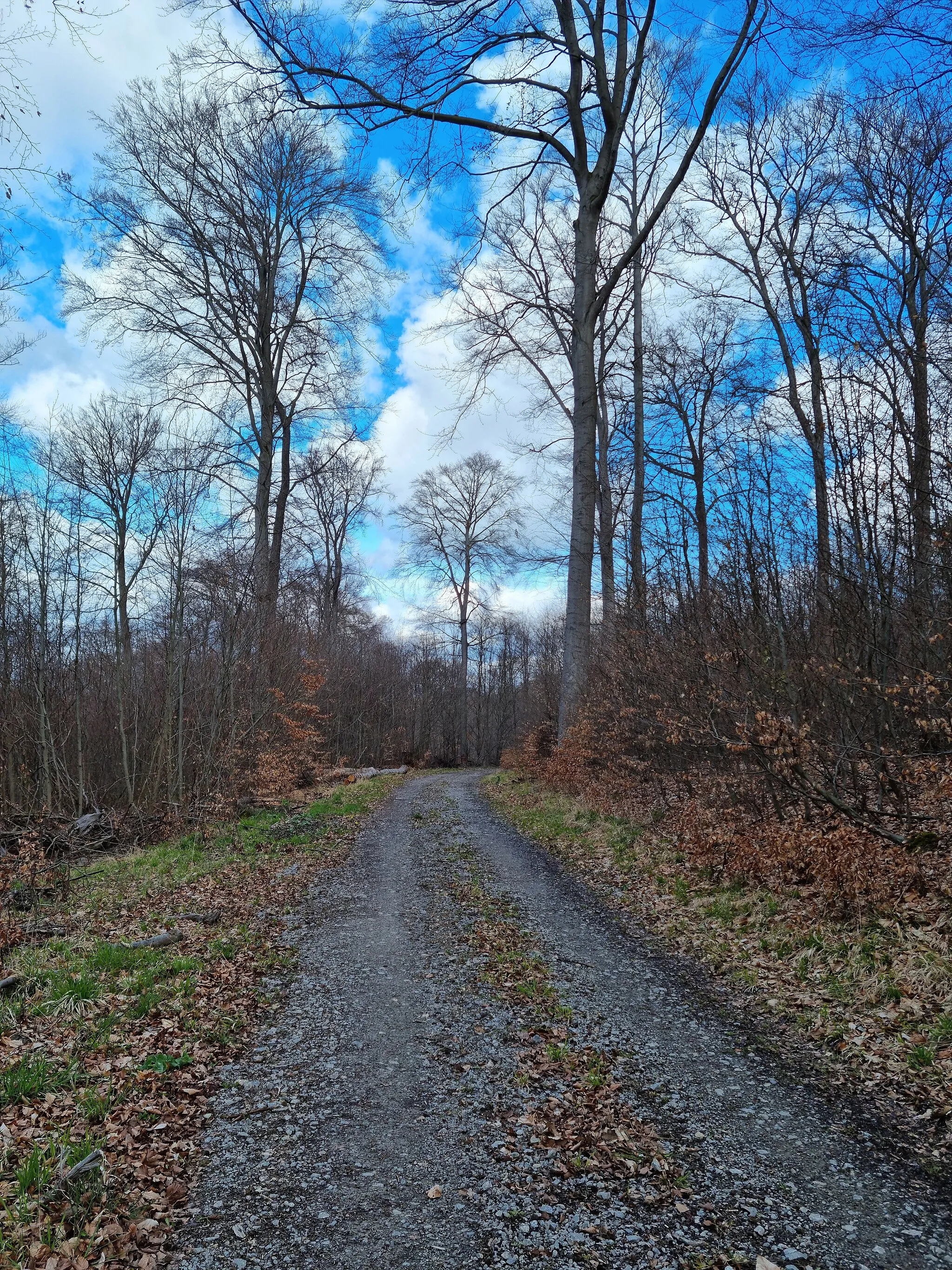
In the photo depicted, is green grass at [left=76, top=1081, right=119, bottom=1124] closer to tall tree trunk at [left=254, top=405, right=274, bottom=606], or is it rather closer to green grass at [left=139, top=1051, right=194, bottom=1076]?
green grass at [left=139, top=1051, right=194, bottom=1076]

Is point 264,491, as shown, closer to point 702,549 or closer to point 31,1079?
point 702,549

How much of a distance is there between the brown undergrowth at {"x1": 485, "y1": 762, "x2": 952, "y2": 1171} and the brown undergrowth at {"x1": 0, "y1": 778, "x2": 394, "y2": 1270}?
3476mm

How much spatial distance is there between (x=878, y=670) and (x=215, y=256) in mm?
20210

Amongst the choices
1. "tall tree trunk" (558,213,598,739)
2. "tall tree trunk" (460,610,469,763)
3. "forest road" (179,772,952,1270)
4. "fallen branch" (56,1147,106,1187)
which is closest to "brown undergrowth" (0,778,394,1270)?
"fallen branch" (56,1147,106,1187)

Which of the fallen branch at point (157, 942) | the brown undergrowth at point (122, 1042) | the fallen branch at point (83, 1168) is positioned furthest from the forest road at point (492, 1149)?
the fallen branch at point (157, 942)

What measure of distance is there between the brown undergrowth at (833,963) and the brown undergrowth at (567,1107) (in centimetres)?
123

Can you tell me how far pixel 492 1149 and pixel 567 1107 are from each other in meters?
0.53

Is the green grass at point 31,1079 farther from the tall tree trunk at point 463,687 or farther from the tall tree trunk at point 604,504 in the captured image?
the tall tree trunk at point 463,687

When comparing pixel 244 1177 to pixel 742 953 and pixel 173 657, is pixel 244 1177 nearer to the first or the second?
pixel 742 953

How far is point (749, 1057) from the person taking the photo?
4.30 meters

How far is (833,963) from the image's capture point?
520cm

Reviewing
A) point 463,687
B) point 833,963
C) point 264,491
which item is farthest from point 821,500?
point 463,687

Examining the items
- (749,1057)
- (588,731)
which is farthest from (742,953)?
(588,731)

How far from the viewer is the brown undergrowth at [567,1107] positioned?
3.29m
